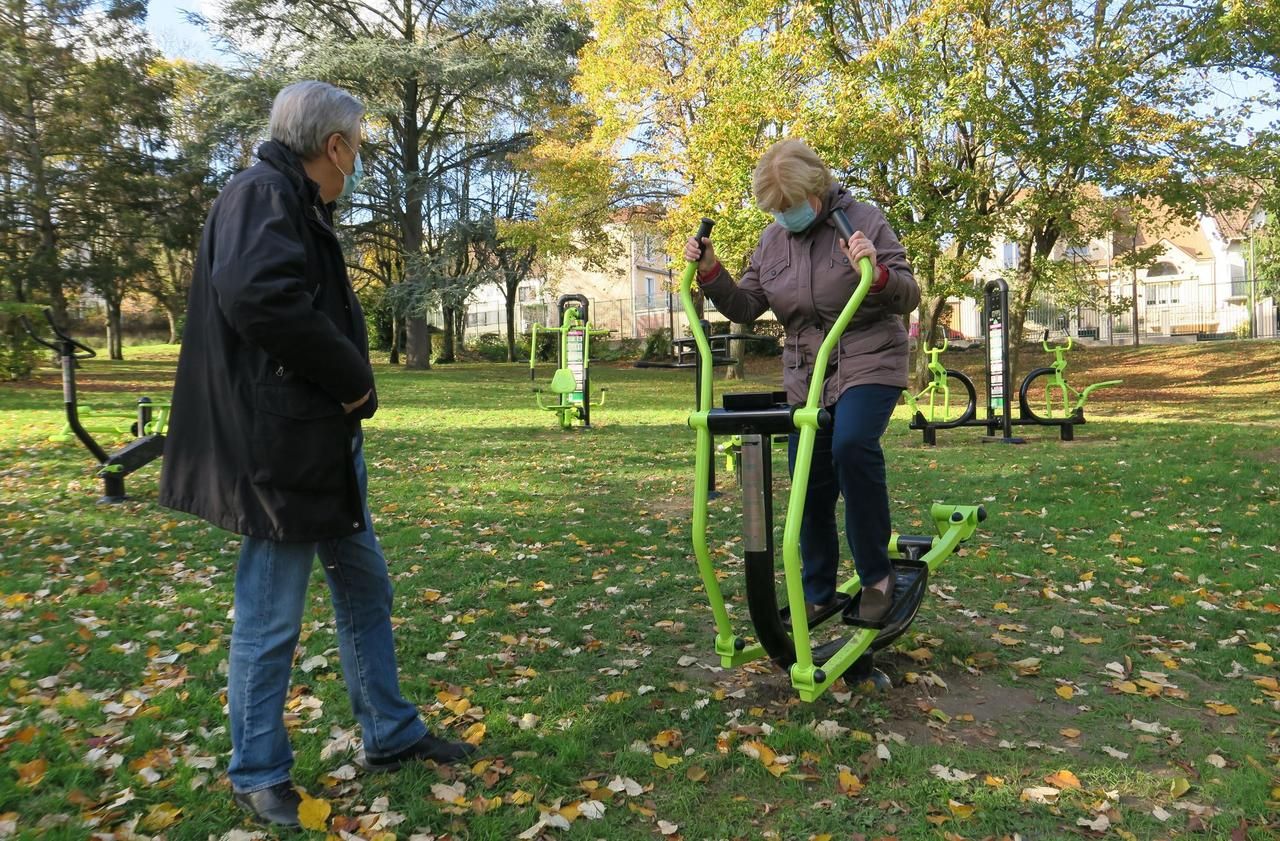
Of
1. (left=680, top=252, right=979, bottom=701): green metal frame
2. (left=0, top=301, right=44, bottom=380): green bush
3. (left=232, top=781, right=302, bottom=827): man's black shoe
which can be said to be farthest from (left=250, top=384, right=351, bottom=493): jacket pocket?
(left=0, top=301, right=44, bottom=380): green bush

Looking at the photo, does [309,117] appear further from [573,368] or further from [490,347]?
[490,347]

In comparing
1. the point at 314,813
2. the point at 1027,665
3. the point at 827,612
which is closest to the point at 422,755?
the point at 314,813

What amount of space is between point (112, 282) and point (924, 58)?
63.1ft

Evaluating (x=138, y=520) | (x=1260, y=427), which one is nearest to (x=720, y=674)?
(x=138, y=520)

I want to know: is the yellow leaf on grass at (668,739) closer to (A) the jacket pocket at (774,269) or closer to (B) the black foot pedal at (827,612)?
(B) the black foot pedal at (827,612)

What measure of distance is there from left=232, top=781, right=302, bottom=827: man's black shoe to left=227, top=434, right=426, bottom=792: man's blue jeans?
22mm

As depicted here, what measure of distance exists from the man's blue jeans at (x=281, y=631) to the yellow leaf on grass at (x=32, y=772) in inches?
31.0

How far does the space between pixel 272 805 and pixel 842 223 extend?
8.44 feet

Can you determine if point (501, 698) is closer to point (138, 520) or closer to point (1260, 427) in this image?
point (138, 520)

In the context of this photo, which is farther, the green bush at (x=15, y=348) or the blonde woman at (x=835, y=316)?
the green bush at (x=15, y=348)

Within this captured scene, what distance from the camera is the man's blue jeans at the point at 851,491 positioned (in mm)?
3291

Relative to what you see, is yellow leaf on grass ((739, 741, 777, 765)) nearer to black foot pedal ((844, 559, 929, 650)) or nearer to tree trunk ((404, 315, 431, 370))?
black foot pedal ((844, 559, 929, 650))

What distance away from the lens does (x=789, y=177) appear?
10.6 ft

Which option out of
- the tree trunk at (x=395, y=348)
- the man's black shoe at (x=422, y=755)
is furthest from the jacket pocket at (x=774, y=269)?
the tree trunk at (x=395, y=348)
